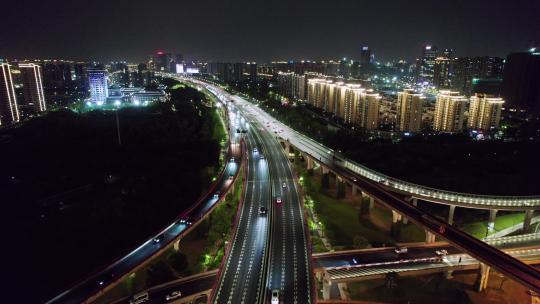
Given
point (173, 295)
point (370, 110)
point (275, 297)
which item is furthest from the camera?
point (370, 110)

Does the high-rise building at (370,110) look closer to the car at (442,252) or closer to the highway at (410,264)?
the highway at (410,264)

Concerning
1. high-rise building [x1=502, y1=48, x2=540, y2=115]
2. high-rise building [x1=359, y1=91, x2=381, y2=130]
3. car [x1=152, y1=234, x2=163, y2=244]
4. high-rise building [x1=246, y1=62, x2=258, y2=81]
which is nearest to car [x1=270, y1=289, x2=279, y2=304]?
car [x1=152, y1=234, x2=163, y2=244]

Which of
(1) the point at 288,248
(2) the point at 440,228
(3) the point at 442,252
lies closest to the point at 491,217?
(3) the point at 442,252

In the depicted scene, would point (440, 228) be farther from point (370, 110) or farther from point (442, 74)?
point (442, 74)

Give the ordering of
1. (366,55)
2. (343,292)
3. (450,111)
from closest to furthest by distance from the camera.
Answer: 1. (343,292)
2. (450,111)
3. (366,55)

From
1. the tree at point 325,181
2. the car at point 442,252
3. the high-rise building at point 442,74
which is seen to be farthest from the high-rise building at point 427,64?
the car at point 442,252
